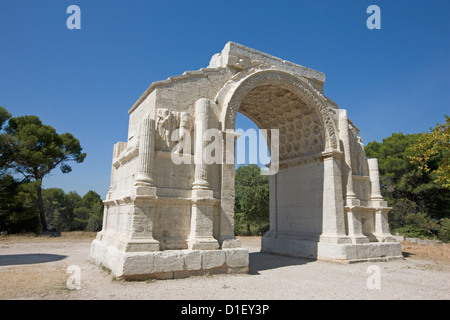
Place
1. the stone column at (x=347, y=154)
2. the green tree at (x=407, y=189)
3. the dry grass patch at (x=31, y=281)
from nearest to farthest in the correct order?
the dry grass patch at (x=31, y=281) < the stone column at (x=347, y=154) < the green tree at (x=407, y=189)

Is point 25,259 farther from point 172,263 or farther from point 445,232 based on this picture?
point 445,232

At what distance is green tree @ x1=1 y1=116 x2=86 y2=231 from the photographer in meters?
18.3

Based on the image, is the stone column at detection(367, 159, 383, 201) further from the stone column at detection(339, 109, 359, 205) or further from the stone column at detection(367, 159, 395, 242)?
the stone column at detection(339, 109, 359, 205)

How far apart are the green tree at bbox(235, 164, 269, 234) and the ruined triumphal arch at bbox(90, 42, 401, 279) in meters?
11.8

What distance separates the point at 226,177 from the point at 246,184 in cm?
1897

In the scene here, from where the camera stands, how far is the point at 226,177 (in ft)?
25.7

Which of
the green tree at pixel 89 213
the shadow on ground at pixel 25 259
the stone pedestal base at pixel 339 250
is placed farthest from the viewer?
the green tree at pixel 89 213

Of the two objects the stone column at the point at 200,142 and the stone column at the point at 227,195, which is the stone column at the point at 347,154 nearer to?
the stone column at the point at 227,195

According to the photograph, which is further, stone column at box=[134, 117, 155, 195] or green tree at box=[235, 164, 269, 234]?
green tree at box=[235, 164, 269, 234]

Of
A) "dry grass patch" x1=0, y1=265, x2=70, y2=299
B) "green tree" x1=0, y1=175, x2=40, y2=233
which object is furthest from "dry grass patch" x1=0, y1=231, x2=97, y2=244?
"dry grass patch" x1=0, y1=265, x2=70, y2=299

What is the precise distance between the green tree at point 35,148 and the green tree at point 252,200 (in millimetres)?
14127

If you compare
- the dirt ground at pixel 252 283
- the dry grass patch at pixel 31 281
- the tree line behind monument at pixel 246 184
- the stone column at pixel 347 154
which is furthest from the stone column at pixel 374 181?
the dry grass patch at pixel 31 281

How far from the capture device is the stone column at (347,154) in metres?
10.1

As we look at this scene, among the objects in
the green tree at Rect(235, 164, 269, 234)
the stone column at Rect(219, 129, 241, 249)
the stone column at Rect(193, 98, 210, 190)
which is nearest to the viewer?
the stone column at Rect(193, 98, 210, 190)
